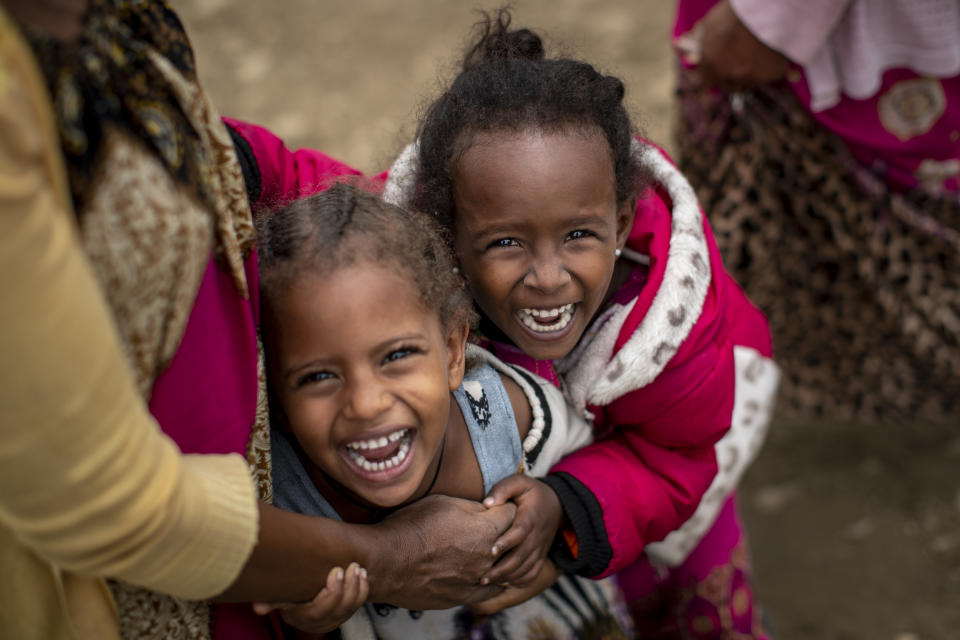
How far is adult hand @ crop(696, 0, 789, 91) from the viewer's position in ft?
7.99

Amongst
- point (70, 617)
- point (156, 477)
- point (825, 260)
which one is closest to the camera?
point (156, 477)

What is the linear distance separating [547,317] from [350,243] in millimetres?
484

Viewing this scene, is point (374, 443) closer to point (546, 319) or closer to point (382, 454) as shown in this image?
point (382, 454)

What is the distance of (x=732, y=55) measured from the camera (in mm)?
2496

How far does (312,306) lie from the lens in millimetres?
1385

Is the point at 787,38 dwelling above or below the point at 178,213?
above

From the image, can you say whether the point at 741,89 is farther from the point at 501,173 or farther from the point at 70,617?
the point at 70,617

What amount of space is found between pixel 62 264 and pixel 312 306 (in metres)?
0.55

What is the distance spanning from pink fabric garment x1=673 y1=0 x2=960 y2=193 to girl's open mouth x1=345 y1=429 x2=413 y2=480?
1630mm

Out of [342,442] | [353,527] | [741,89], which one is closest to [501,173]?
[342,442]

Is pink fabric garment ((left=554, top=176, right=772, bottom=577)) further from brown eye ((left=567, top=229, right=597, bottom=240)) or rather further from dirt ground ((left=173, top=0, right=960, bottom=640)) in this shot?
dirt ground ((left=173, top=0, right=960, bottom=640))

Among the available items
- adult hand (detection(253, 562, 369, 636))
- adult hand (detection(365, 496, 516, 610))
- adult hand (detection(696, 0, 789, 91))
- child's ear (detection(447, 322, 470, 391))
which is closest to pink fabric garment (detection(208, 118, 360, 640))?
adult hand (detection(253, 562, 369, 636))

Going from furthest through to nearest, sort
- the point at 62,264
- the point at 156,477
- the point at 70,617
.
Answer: the point at 70,617, the point at 156,477, the point at 62,264

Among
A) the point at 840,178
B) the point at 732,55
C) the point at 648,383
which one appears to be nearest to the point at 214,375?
the point at 648,383
